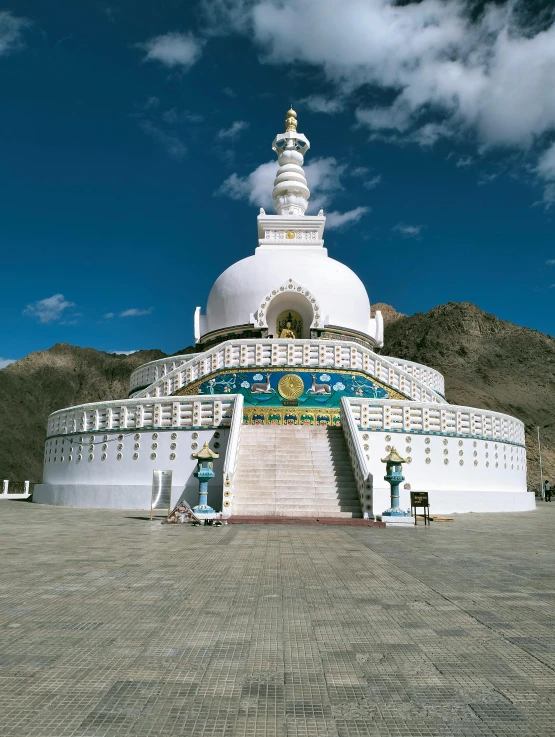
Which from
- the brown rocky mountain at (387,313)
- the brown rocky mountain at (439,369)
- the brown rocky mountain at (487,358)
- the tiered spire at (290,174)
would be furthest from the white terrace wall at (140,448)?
the brown rocky mountain at (387,313)

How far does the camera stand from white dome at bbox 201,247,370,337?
25.2m

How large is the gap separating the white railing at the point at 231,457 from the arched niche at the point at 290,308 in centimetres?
821

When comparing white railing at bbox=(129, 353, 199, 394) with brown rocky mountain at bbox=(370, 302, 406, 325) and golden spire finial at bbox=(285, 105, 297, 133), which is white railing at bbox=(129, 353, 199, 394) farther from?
brown rocky mountain at bbox=(370, 302, 406, 325)

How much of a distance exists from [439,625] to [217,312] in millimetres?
22804

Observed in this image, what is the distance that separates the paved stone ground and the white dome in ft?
57.7

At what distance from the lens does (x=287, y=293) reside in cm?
2455

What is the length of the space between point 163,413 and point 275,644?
14008mm

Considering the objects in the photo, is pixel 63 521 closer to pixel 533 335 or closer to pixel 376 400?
pixel 376 400

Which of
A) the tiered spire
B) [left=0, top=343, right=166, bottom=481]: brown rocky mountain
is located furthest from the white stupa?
[left=0, top=343, right=166, bottom=481]: brown rocky mountain

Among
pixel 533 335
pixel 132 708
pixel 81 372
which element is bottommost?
pixel 132 708

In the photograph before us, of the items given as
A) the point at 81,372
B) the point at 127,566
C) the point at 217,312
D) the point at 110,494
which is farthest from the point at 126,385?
the point at 127,566

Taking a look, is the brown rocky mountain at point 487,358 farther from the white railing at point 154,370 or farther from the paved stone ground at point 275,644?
the paved stone ground at point 275,644

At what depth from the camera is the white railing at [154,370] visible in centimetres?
2434

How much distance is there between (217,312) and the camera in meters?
26.6
